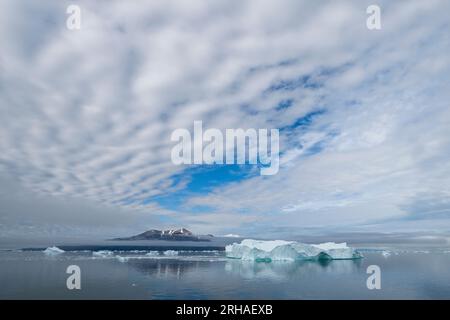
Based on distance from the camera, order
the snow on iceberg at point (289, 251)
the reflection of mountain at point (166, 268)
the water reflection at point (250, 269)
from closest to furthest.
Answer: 1. the water reflection at point (250, 269)
2. the reflection of mountain at point (166, 268)
3. the snow on iceberg at point (289, 251)

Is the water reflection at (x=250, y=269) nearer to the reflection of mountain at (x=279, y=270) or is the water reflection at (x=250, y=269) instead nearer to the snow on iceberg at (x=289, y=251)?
the reflection of mountain at (x=279, y=270)

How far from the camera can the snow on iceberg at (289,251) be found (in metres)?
60.5

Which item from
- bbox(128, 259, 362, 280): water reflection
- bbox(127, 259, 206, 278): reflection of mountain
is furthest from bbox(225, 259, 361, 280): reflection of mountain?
bbox(127, 259, 206, 278): reflection of mountain

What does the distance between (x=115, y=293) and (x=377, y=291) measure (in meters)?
22.0

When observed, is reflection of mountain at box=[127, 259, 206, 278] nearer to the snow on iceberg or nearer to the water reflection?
the water reflection

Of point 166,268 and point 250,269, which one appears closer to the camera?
point 250,269

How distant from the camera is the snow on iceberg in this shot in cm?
6050

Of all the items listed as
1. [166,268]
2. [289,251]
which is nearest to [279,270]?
[289,251]

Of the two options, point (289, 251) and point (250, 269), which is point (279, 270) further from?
point (289, 251)

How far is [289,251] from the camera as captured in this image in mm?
61312

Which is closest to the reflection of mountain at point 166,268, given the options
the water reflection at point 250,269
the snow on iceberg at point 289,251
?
the water reflection at point 250,269
